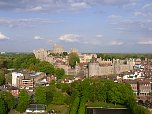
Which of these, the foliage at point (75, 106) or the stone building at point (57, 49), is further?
the stone building at point (57, 49)

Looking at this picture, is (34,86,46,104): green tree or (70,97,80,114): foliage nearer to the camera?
(70,97,80,114): foliage

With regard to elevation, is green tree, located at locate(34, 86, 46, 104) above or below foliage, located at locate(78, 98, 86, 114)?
above

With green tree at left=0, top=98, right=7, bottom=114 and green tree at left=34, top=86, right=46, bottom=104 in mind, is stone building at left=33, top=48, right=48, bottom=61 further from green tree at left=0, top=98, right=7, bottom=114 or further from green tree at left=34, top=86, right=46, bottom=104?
green tree at left=0, top=98, right=7, bottom=114

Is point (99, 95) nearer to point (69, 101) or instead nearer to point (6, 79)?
point (69, 101)

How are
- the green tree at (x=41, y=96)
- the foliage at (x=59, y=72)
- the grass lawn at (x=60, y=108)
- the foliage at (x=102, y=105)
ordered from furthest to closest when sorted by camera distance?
1. the foliage at (x=59, y=72)
2. the foliage at (x=102, y=105)
3. the green tree at (x=41, y=96)
4. the grass lawn at (x=60, y=108)

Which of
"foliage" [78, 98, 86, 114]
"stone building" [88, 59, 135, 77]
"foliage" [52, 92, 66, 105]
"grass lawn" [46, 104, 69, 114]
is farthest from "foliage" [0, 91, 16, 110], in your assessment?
"stone building" [88, 59, 135, 77]

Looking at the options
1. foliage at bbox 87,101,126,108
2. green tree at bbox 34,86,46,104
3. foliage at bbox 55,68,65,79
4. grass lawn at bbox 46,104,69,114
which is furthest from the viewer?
foliage at bbox 55,68,65,79

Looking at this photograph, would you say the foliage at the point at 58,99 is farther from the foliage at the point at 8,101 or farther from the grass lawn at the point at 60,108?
the foliage at the point at 8,101

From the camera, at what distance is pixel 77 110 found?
25.3m

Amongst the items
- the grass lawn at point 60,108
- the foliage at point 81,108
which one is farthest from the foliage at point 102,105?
the grass lawn at point 60,108

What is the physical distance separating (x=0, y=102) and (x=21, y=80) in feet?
57.0

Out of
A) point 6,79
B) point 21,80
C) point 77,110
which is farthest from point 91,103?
point 6,79

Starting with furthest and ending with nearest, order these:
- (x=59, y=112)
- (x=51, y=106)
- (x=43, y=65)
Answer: (x=43, y=65), (x=51, y=106), (x=59, y=112)

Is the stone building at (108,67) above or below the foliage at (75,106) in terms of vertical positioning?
above
